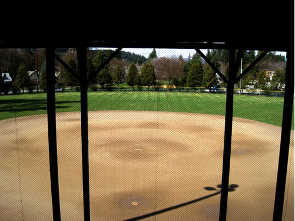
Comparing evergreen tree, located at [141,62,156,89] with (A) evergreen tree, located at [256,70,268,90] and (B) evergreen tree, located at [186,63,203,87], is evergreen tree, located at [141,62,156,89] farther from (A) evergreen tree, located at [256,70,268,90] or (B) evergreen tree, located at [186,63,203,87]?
(A) evergreen tree, located at [256,70,268,90]

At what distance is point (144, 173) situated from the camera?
37.2 ft

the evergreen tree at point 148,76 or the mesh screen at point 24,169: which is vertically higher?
the evergreen tree at point 148,76

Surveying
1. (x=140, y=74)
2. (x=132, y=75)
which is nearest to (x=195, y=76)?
(x=140, y=74)

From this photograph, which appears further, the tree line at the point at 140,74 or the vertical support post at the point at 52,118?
the tree line at the point at 140,74

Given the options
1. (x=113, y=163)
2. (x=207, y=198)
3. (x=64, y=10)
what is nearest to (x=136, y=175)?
(x=113, y=163)

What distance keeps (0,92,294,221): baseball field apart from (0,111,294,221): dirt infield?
0.04 meters

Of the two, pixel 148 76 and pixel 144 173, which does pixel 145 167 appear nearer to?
pixel 144 173

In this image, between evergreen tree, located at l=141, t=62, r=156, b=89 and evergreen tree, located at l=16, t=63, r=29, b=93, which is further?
evergreen tree, located at l=141, t=62, r=156, b=89

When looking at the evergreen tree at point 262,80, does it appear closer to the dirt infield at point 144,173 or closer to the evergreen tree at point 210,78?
the evergreen tree at point 210,78

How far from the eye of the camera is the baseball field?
8344 millimetres

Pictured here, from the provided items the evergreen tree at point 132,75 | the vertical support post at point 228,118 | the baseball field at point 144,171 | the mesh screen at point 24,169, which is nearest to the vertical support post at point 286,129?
the vertical support post at point 228,118

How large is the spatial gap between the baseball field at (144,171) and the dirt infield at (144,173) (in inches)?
1.4

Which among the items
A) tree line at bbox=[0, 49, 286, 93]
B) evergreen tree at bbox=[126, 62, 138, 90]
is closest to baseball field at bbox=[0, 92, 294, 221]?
tree line at bbox=[0, 49, 286, 93]

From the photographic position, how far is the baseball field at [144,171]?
834 cm
